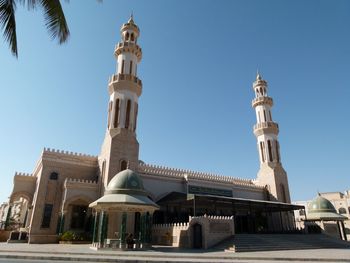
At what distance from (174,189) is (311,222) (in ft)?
49.3

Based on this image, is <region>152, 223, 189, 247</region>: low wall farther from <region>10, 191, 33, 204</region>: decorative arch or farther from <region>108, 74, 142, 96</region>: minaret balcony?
<region>108, 74, 142, 96</region>: minaret balcony

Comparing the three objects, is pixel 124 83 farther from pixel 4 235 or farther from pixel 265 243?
pixel 265 243

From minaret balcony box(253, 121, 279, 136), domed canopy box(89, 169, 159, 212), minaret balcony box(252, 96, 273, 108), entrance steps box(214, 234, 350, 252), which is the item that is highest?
minaret balcony box(252, 96, 273, 108)

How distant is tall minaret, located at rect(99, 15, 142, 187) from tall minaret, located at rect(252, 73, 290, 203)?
17789 millimetres

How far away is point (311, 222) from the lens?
1115 inches

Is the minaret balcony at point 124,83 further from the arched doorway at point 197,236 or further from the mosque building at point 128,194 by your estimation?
the arched doorway at point 197,236

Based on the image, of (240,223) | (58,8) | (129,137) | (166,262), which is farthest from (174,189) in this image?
(58,8)

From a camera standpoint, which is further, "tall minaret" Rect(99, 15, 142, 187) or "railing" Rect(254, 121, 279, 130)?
"railing" Rect(254, 121, 279, 130)

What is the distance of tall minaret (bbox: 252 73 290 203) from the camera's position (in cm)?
3362

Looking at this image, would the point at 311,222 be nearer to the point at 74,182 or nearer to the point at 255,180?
the point at 255,180

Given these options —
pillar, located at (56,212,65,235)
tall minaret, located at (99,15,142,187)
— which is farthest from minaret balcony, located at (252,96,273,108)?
pillar, located at (56,212,65,235)

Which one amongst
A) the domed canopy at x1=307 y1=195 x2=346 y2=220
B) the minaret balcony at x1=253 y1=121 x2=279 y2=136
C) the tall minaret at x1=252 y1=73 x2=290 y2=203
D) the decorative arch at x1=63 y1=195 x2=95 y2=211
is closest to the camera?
the decorative arch at x1=63 y1=195 x2=95 y2=211

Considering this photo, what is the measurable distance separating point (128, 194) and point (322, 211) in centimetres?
2155

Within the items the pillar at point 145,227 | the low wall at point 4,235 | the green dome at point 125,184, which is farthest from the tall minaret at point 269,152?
the low wall at point 4,235
